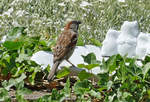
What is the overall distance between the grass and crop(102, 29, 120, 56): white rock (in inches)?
119

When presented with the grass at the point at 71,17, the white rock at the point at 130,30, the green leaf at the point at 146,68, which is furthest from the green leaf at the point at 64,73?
the grass at the point at 71,17

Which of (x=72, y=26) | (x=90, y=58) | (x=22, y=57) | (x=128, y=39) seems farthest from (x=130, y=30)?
(x=72, y=26)

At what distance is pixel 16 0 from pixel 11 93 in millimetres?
5295

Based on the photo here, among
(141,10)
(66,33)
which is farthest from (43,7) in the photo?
(66,33)

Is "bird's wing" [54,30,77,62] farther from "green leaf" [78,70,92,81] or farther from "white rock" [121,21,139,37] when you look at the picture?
"green leaf" [78,70,92,81]

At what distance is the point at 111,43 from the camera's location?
3.24m

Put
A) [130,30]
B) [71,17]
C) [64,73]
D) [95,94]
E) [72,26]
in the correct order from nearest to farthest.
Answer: [95,94] → [64,73] → [130,30] → [72,26] → [71,17]

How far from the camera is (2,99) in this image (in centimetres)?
229

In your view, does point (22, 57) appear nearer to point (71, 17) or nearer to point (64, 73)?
point (64, 73)

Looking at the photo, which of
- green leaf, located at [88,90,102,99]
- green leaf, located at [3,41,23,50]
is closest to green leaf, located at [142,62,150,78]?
green leaf, located at [88,90,102,99]

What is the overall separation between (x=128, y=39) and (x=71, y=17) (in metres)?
4.33

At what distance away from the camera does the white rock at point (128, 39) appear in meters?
3.14

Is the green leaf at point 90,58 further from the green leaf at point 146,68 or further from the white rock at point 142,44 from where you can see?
the white rock at point 142,44

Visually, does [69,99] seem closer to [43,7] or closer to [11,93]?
[11,93]
